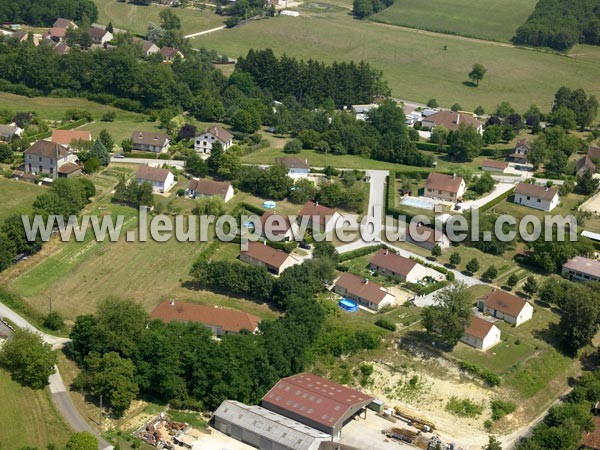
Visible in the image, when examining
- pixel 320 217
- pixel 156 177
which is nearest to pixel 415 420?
pixel 320 217

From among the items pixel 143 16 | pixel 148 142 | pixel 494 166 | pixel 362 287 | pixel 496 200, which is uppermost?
pixel 143 16

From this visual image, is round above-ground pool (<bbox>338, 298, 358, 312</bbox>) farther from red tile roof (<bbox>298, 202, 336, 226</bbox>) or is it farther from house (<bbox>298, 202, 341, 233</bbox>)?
red tile roof (<bbox>298, 202, 336, 226</bbox>)

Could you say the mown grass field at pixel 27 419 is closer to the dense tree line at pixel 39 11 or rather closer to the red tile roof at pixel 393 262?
the red tile roof at pixel 393 262

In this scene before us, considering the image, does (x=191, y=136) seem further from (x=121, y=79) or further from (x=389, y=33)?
(x=389, y=33)

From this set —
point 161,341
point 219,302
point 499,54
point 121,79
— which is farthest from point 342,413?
point 499,54

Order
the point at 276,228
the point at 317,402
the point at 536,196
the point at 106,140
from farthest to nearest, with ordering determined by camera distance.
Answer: the point at 106,140, the point at 536,196, the point at 276,228, the point at 317,402

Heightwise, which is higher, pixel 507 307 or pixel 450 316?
pixel 450 316

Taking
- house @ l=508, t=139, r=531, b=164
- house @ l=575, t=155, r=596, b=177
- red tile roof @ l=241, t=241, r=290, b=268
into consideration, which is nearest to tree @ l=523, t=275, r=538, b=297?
red tile roof @ l=241, t=241, r=290, b=268

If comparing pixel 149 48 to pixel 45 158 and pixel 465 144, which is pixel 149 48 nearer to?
pixel 45 158
